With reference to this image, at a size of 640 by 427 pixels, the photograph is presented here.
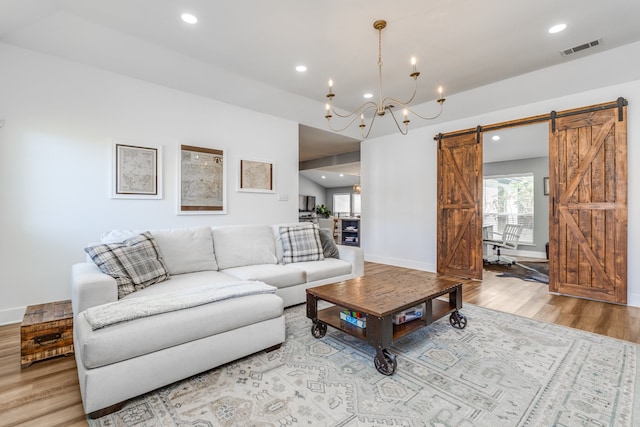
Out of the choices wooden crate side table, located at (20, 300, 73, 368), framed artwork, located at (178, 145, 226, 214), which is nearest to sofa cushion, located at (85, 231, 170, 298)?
wooden crate side table, located at (20, 300, 73, 368)

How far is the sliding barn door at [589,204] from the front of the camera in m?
3.34

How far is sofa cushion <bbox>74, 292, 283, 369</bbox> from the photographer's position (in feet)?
4.82

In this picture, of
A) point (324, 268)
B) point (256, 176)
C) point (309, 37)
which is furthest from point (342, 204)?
point (309, 37)

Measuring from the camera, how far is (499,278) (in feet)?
15.0

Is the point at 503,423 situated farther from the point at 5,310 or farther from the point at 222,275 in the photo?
the point at 5,310

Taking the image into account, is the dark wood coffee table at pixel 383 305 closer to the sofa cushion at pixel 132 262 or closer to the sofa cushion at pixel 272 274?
the sofa cushion at pixel 272 274

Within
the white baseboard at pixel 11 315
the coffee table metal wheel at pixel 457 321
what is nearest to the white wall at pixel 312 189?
the white baseboard at pixel 11 315

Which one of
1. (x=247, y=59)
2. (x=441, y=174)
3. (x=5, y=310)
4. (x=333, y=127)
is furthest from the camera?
(x=333, y=127)

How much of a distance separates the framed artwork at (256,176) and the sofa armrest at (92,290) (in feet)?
7.95

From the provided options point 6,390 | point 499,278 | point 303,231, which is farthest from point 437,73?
point 6,390

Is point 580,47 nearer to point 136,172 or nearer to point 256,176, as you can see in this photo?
point 256,176

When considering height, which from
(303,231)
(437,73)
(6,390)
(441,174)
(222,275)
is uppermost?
(437,73)

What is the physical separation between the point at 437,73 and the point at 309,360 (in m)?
3.63

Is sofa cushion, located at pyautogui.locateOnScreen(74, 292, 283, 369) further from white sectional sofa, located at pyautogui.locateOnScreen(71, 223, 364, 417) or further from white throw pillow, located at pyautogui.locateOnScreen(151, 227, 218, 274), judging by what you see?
white throw pillow, located at pyautogui.locateOnScreen(151, 227, 218, 274)
